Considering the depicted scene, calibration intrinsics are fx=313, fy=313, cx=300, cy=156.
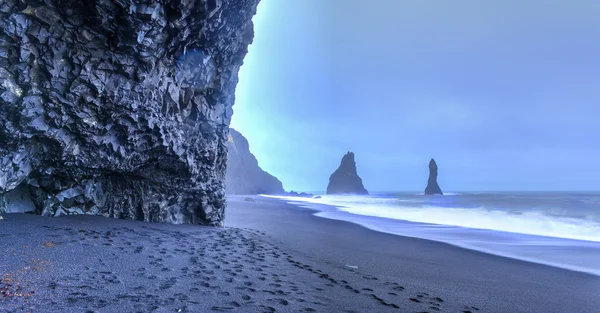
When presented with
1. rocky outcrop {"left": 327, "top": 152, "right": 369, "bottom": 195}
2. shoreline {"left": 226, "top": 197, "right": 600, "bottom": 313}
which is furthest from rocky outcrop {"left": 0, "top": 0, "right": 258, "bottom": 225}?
rocky outcrop {"left": 327, "top": 152, "right": 369, "bottom": 195}

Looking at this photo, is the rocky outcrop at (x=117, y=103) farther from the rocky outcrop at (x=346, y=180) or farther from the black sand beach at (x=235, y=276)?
the rocky outcrop at (x=346, y=180)

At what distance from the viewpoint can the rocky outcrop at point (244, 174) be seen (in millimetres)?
90438

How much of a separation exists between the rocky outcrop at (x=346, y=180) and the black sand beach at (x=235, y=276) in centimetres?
10521

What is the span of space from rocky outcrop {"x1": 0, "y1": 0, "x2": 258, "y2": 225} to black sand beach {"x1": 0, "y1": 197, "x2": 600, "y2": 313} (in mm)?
1482

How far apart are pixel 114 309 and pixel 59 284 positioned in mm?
1181

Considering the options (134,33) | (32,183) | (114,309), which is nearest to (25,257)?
(114,309)

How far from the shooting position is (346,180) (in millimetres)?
116375

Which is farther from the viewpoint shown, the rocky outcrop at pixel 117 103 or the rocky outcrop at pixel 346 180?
the rocky outcrop at pixel 346 180

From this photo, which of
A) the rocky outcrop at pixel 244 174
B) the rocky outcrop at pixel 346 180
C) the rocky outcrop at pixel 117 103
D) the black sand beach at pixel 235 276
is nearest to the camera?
the black sand beach at pixel 235 276

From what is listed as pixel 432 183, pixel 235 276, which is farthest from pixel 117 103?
pixel 432 183

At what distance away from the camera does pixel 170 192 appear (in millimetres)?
12656

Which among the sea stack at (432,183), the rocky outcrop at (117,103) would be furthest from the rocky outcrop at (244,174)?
the rocky outcrop at (117,103)

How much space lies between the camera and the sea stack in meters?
107

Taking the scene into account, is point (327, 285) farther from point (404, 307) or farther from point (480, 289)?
point (480, 289)
